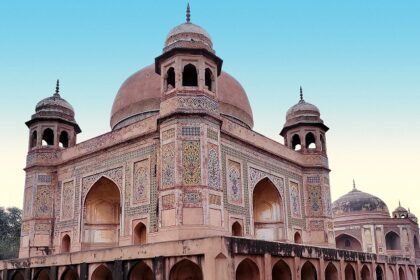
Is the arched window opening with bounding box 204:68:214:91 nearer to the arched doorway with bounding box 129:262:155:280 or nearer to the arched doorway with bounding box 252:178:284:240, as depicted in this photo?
the arched doorway with bounding box 252:178:284:240

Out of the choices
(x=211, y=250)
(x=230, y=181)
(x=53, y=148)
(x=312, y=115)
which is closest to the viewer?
(x=211, y=250)

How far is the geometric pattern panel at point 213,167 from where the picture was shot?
40.2ft

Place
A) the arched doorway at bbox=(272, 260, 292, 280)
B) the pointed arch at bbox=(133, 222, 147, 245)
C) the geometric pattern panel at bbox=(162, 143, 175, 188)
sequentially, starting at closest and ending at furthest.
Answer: the arched doorway at bbox=(272, 260, 292, 280)
the geometric pattern panel at bbox=(162, 143, 175, 188)
the pointed arch at bbox=(133, 222, 147, 245)

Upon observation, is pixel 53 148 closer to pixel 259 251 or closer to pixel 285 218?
pixel 285 218

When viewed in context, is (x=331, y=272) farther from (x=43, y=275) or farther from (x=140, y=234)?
(x=43, y=275)

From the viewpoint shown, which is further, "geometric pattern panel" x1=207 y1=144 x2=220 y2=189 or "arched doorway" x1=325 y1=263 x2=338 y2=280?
"arched doorway" x1=325 y1=263 x2=338 y2=280

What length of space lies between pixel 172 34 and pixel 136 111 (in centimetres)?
432

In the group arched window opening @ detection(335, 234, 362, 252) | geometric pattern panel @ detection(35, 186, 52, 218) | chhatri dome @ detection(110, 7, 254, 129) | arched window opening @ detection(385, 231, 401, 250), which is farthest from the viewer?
arched window opening @ detection(385, 231, 401, 250)

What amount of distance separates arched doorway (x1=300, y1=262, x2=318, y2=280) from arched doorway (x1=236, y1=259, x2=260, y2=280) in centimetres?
241

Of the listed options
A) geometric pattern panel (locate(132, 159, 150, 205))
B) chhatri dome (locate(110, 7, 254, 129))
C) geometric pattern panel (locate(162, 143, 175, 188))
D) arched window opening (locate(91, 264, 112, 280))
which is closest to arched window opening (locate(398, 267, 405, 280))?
chhatri dome (locate(110, 7, 254, 129))

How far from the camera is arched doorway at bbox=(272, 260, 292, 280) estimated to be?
11266 mm

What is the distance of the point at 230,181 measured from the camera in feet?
45.3

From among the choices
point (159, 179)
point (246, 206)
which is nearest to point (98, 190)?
point (159, 179)

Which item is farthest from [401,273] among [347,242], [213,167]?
[347,242]
